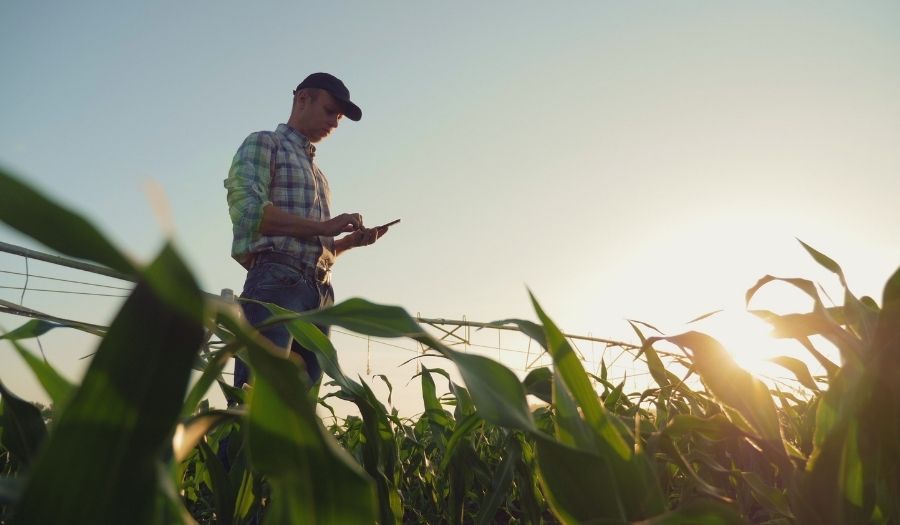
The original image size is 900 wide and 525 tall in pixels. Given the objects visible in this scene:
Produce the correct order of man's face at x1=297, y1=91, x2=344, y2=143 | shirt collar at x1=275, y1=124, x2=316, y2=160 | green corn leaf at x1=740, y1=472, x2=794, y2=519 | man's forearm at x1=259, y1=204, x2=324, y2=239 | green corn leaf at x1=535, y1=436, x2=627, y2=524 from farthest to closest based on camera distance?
1. man's face at x1=297, y1=91, x2=344, y2=143
2. shirt collar at x1=275, y1=124, x2=316, y2=160
3. man's forearm at x1=259, y1=204, x2=324, y2=239
4. green corn leaf at x1=740, y1=472, x2=794, y2=519
5. green corn leaf at x1=535, y1=436, x2=627, y2=524

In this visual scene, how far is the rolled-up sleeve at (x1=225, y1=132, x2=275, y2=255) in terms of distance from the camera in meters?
2.15

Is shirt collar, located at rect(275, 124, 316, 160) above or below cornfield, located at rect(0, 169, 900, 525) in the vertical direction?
above

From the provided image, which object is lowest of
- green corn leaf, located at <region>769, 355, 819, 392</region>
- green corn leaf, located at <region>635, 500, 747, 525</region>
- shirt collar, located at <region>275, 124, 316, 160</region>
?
green corn leaf, located at <region>635, 500, 747, 525</region>

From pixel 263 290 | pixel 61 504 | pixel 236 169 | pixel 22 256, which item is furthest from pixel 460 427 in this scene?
pixel 22 256

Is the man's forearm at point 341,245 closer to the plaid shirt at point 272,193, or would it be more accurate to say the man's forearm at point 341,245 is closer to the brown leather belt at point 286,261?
the plaid shirt at point 272,193

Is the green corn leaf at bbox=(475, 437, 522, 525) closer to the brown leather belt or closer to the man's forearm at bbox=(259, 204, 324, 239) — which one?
the man's forearm at bbox=(259, 204, 324, 239)

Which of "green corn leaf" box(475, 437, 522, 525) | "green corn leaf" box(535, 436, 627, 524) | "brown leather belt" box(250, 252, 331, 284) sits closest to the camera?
"green corn leaf" box(535, 436, 627, 524)

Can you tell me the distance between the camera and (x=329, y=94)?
2.77 metres

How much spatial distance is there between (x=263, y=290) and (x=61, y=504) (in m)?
2.05

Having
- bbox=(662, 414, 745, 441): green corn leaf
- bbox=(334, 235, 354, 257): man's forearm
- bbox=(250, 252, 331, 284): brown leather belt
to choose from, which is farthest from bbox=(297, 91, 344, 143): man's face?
bbox=(662, 414, 745, 441): green corn leaf

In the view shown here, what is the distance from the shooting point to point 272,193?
2.39 meters

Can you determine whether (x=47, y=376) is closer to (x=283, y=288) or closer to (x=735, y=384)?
(x=735, y=384)

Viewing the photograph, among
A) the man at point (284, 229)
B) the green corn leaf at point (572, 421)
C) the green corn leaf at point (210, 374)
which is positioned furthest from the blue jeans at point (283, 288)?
the green corn leaf at point (572, 421)

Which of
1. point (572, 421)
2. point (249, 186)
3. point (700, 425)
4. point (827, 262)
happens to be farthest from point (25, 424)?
point (249, 186)
